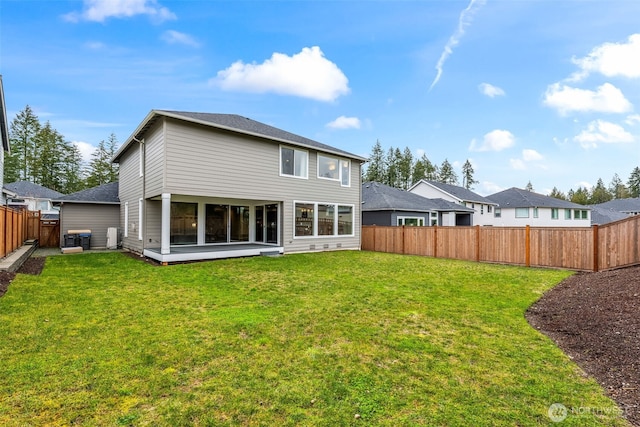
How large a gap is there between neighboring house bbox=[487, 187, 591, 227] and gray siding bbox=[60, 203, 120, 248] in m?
33.0

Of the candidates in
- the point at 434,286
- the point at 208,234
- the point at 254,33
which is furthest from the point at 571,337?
the point at 254,33

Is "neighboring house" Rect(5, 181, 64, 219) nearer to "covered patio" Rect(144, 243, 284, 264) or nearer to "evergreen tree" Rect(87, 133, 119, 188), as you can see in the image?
"evergreen tree" Rect(87, 133, 119, 188)

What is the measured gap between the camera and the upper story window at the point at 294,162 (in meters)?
12.7

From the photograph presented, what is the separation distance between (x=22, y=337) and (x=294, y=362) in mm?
3351

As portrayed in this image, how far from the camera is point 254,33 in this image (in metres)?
15.3

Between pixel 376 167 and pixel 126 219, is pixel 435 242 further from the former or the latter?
pixel 376 167

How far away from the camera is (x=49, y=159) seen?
34.6 meters

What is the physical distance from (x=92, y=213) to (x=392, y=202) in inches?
645

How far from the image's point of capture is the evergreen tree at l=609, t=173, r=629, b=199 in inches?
2603

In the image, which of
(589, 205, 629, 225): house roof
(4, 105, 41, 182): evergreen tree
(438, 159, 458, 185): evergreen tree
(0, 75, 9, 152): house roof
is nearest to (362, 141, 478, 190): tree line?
(438, 159, 458, 185): evergreen tree

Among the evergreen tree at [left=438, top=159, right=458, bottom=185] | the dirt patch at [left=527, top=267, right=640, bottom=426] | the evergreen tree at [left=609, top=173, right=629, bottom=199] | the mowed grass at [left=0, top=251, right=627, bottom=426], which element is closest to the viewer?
the mowed grass at [left=0, top=251, right=627, bottom=426]

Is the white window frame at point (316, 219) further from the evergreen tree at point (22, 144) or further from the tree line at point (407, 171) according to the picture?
the evergreen tree at point (22, 144)

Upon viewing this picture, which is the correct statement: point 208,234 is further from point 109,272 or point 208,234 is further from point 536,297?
point 536,297

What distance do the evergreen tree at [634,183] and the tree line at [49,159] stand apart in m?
92.2
